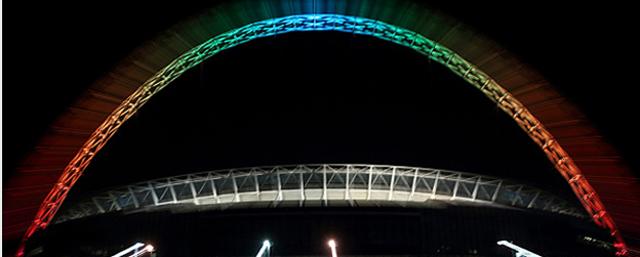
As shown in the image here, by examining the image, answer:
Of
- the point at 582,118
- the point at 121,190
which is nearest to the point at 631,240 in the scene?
the point at 582,118

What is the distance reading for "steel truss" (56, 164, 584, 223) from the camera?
1357 inches

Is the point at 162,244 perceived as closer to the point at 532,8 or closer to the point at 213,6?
the point at 213,6

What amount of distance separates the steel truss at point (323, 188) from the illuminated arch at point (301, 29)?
1769 cm

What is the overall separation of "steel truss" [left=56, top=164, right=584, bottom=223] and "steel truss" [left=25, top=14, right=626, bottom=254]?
1753 cm

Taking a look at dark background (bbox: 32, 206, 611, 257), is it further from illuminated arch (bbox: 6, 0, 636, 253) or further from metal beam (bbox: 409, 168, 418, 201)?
illuminated arch (bbox: 6, 0, 636, 253)

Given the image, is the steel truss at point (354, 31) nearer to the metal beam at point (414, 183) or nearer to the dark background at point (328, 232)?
the dark background at point (328, 232)

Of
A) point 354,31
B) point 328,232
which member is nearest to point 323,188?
point 328,232

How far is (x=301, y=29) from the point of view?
1936 centimetres

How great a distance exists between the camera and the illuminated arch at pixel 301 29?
15461 millimetres

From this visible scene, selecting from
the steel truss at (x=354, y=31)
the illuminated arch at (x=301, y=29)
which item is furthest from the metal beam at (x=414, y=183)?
the illuminated arch at (x=301, y=29)

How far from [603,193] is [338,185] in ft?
78.2

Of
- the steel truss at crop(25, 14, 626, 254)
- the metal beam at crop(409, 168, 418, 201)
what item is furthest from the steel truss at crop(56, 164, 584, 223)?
the steel truss at crop(25, 14, 626, 254)

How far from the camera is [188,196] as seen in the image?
35.5 metres

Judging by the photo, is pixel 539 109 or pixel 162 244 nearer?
pixel 539 109
